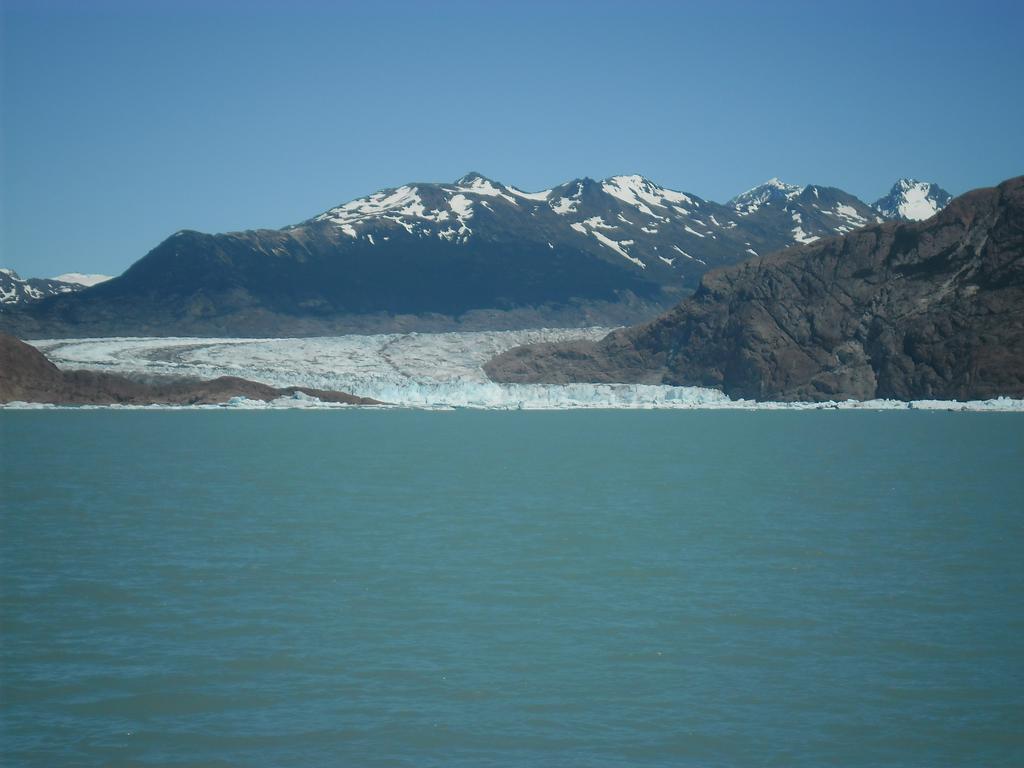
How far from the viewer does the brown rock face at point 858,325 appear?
88.4m

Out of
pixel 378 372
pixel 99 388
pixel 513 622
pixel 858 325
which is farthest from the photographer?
pixel 378 372

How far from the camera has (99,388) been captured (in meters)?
91.4

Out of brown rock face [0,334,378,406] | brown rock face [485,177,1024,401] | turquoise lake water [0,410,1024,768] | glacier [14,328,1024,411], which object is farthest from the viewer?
glacier [14,328,1024,411]

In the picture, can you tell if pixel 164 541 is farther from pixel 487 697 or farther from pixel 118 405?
pixel 118 405

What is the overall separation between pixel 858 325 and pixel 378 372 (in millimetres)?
41096

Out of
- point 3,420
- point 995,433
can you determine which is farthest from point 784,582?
point 3,420

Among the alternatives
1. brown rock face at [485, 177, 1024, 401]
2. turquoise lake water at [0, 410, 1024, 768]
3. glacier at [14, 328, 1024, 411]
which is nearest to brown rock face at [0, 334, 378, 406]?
glacier at [14, 328, 1024, 411]

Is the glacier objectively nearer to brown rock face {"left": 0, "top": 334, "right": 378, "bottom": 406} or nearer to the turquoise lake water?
brown rock face {"left": 0, "top": 334, "right": 378, "bottom": 406}

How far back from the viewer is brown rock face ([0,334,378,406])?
284ft

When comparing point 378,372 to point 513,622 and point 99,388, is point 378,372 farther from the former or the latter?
point 513,622

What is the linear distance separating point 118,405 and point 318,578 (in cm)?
7617

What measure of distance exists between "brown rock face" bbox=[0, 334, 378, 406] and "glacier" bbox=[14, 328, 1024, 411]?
125cm

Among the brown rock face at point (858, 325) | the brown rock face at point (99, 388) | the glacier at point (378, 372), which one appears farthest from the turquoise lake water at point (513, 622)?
the glacier at point (378, 372)

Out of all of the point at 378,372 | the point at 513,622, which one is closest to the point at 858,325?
the point at 378,372
